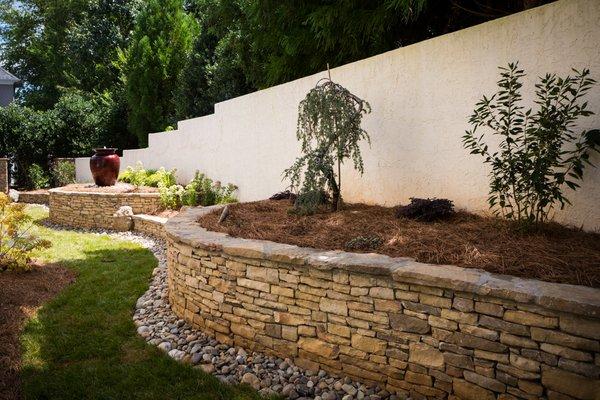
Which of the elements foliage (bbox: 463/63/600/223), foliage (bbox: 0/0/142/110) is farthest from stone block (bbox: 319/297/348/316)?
foliage (bbox: 0/0/142/110)

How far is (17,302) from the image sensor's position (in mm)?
4258

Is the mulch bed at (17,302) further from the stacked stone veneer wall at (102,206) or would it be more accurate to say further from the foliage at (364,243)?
the stacked stone veneer wall at (102,206)

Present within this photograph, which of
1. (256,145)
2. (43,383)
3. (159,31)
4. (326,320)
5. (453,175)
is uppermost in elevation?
(159,31)

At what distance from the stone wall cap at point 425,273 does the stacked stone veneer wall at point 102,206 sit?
541 centimetres

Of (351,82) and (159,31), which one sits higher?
(159,31)

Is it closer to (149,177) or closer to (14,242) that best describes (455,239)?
(14,242)

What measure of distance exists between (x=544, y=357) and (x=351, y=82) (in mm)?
3713

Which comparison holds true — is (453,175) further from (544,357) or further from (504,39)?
(544,357)

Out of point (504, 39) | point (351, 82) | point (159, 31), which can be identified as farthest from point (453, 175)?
point (159, 31)

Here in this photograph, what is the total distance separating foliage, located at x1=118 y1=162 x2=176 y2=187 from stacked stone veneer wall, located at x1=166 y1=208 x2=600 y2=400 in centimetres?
625

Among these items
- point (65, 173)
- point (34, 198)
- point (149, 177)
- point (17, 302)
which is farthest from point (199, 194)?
point (65, 173)

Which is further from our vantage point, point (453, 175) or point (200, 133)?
point (200, 133)

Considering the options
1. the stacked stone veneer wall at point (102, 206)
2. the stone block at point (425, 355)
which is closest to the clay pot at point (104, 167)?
the stacked stone veneer wall at point (102, 206)

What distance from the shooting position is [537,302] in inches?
81.3
